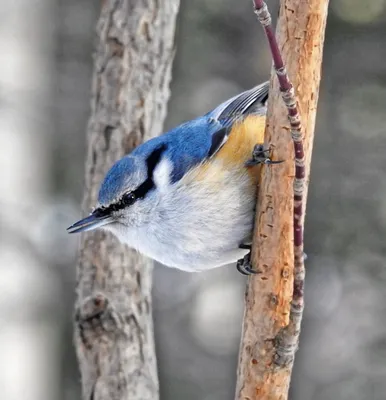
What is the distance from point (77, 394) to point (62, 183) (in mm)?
1067

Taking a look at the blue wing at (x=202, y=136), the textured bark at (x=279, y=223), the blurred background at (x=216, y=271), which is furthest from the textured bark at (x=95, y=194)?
the blurred background at (x=216, y=271)

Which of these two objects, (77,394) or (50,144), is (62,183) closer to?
(50,144)

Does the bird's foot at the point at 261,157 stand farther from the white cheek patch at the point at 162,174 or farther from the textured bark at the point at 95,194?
the textured bark at the point at 95,194

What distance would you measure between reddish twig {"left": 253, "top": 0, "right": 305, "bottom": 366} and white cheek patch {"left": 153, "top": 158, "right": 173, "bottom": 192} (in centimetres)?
44

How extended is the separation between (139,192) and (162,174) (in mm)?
64

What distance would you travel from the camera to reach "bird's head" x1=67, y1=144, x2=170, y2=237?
191 cm

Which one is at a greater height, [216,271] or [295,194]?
[295,194]

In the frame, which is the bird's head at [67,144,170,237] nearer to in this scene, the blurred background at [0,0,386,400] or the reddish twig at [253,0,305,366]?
the reddish twig at [253,0,305,366]

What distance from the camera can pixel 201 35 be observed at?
4125 mm

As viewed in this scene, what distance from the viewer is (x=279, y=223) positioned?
167 cm

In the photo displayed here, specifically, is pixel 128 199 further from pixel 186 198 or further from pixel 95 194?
pixel 95 194

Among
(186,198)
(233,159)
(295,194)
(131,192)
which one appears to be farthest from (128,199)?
(295,194)

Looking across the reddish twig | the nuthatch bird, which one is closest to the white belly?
the nuthatch bird

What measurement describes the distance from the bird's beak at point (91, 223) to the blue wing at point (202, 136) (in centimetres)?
16
